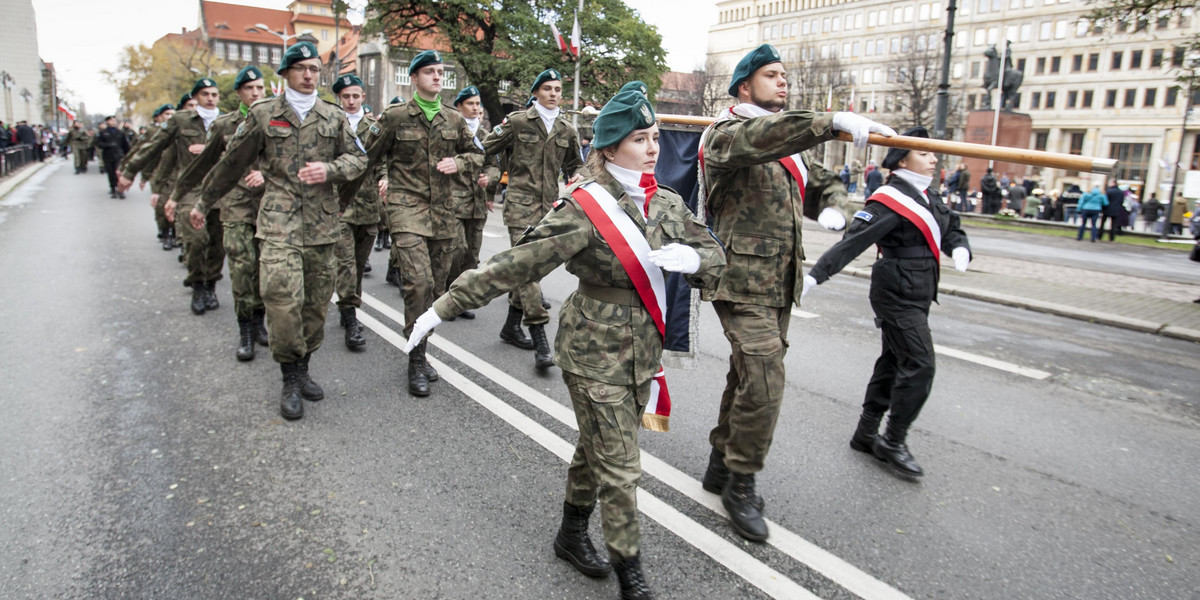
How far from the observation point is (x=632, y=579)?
2895 millimetres

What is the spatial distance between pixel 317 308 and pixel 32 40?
106648mm

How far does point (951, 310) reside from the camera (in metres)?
9.45

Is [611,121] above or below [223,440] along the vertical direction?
above

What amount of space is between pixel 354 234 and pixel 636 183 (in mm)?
5228

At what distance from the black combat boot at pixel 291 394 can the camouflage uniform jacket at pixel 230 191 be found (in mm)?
1190

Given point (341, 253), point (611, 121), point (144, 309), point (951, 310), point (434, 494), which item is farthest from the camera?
point (951, 310)

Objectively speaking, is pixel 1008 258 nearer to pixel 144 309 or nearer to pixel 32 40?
pixel 144 309

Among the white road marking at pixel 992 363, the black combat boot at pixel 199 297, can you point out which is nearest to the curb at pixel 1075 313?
the white road marking at pixel 992 363

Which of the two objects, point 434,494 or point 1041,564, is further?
point 434,494

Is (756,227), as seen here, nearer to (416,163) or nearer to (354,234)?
(416,163)

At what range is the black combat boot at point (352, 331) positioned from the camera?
6.57m

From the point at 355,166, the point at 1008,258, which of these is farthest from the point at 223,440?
the point at 1008,258

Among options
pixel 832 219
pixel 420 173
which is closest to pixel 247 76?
pixel 420 173

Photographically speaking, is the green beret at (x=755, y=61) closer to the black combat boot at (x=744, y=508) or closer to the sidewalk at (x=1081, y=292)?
the black combat boot at (x=744, y=508)
